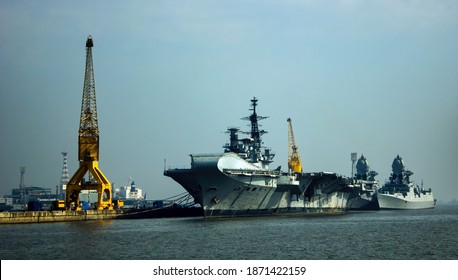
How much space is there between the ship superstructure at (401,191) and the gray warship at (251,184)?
30.2 m

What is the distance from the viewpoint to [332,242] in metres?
35.1

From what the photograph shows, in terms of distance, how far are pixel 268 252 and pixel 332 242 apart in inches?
250

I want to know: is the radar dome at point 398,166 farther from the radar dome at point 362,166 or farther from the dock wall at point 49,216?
the dock wall at point 49,216

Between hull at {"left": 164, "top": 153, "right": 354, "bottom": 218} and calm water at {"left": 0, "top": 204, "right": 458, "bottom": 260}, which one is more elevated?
hull at {"left": 164, "top": 153, "right": 354, "bottom": 218}

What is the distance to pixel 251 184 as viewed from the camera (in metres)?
57.5

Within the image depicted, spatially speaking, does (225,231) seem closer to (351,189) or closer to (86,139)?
(86,139)

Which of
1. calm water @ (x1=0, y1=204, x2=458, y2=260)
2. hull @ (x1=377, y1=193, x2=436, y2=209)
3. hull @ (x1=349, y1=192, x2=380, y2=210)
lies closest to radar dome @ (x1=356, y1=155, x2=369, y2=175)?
hull @ (x1=377, y1=193, x2=436, y2=209)

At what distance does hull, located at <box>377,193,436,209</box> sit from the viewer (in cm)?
10087

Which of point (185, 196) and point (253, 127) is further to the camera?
point (185, 196)

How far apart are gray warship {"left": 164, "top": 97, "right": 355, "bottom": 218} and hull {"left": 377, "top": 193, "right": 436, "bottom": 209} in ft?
87.4

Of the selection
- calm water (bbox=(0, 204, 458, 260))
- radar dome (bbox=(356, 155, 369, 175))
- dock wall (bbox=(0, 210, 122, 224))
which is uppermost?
radar dome (bbox=(356, 155, 369, 175))

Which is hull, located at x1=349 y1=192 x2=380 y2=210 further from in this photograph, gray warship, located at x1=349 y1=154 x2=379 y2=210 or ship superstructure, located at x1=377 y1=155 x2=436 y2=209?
ship superstructure, located at x1=377 y1=155 x2=436 y2=209

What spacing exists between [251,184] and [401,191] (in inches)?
2346
